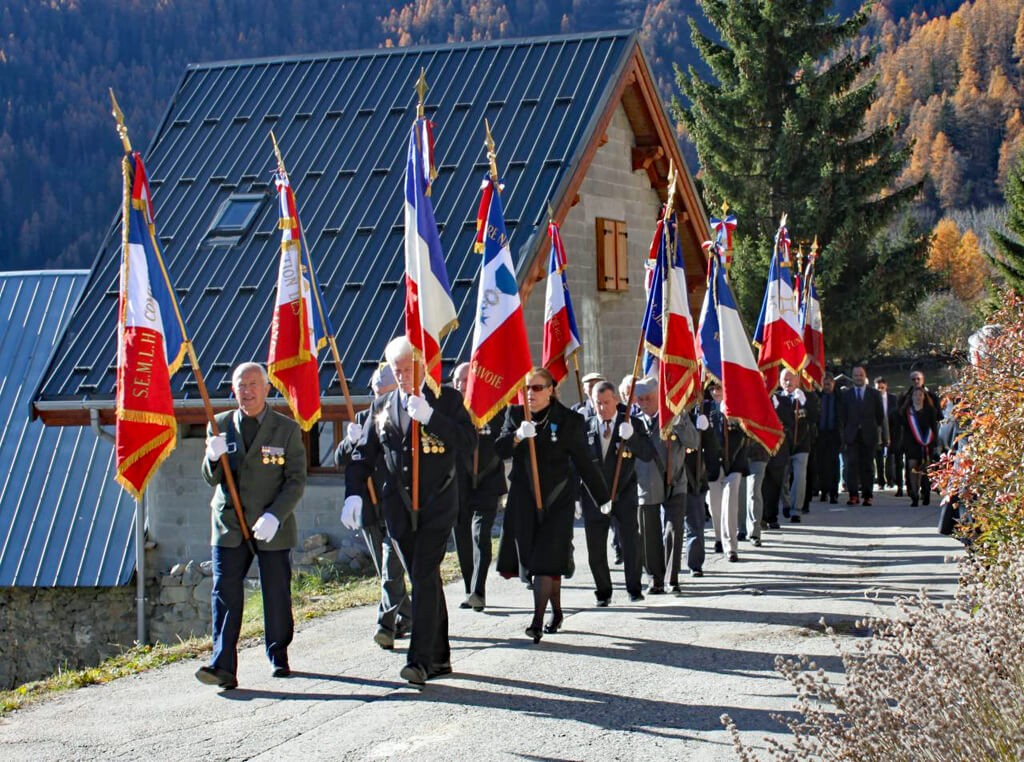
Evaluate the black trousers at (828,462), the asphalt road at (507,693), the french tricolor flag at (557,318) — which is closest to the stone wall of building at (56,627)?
the french tricolor flag at (557,318)

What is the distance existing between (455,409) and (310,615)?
349 cm

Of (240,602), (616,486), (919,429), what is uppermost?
(919,429)

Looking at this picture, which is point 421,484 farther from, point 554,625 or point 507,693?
point 554,625

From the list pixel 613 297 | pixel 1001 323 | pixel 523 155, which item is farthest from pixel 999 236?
pixel 1001 323

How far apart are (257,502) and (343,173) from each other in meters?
13.2

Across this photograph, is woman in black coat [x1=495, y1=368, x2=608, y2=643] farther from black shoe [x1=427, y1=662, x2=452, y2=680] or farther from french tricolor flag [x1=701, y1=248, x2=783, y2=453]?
french tricolor flag [x1=701, y1=248, x2=783, y2=453]

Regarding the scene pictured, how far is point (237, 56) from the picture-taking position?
93875 mm

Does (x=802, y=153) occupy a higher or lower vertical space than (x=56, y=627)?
higher

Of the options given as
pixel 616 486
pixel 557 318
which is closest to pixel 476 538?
pixel 616 486

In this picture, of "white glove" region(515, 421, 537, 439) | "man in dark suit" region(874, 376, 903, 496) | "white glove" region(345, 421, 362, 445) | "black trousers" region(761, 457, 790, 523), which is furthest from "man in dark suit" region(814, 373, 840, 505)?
"white glove" region(345, 421, 362, 445)

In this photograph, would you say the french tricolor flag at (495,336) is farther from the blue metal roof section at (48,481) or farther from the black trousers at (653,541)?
the blue metal roof section at (48,481)

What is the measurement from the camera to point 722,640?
400 inches

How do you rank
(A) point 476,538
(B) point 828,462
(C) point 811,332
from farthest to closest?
(C) point 811,332, (B) point 828,462, (A) point 476,538

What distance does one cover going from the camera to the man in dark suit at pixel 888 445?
21.2m
